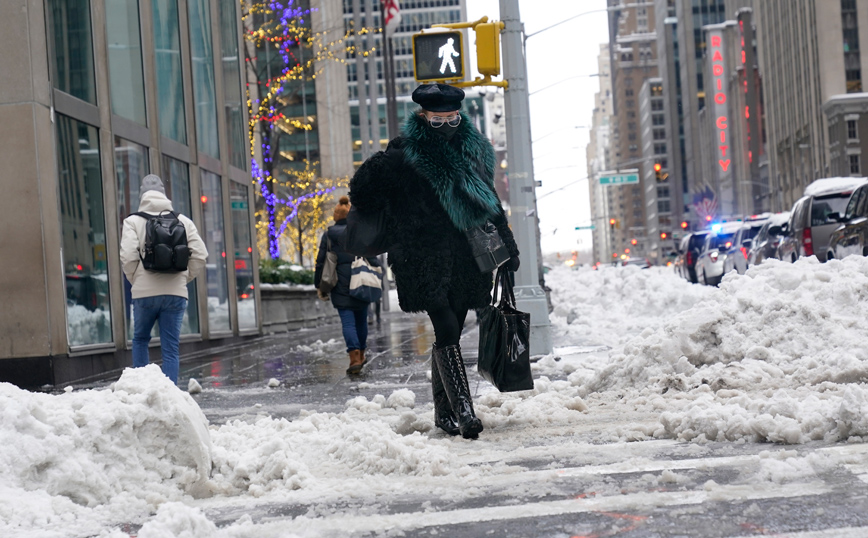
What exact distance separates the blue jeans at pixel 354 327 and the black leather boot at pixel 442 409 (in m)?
4.34

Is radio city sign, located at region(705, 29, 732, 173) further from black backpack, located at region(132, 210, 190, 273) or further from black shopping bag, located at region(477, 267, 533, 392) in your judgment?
black shopping bag, located at region(477, 267, 533, 392)

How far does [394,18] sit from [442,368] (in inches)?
883

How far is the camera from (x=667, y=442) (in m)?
5.10

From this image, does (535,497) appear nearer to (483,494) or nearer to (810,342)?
(483,494)

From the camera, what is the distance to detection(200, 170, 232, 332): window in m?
17.0

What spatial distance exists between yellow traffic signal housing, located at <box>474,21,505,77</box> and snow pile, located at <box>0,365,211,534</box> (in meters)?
7.03

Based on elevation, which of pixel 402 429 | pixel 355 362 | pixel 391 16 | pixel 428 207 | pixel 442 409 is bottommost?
pixel 355 362

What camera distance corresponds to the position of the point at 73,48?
40.1 feet

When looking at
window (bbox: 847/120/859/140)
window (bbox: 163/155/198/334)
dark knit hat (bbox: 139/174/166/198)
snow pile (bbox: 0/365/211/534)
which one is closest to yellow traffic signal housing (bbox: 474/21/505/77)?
dark knit hat (bbox: 139/174/166/198)

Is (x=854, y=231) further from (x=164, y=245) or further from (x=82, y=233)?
(x=82, y=233)

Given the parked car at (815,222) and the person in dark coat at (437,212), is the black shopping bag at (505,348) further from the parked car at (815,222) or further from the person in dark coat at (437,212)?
the parked car at (815,222)

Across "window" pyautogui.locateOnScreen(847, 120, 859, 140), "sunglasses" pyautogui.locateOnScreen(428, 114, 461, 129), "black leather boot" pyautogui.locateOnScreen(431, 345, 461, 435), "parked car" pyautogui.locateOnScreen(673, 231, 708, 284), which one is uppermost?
"window" pyautogui.locateOnScreen(847, 120, 859, 140)

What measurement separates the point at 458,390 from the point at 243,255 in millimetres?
14204

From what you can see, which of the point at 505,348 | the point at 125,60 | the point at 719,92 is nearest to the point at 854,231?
the point at 505,348
